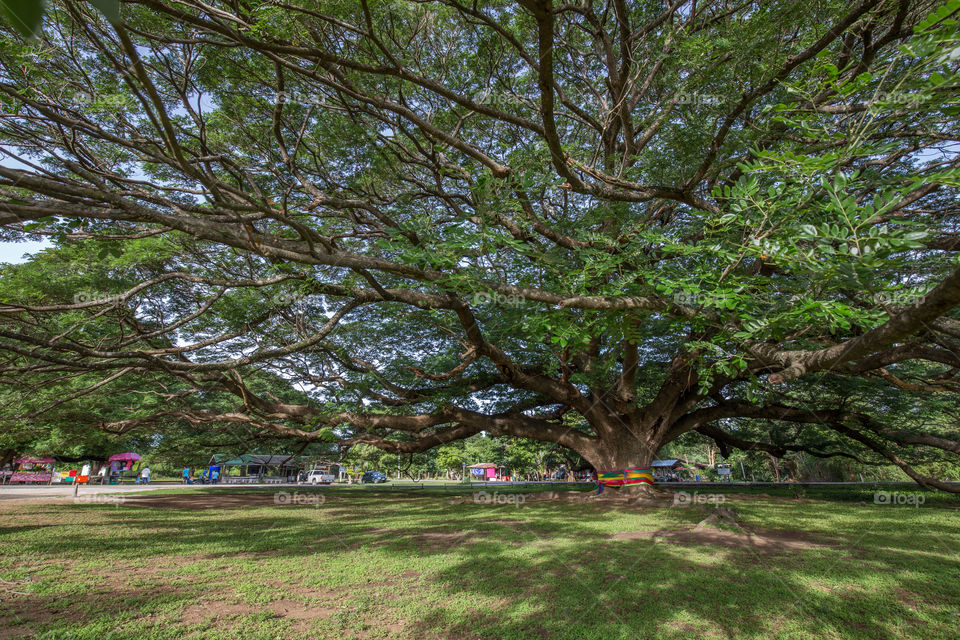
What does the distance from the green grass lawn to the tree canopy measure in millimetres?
1940

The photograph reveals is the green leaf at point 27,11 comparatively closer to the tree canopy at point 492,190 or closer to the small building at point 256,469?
the tree canopy at point 492,190

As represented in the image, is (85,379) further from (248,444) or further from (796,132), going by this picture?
(796,132)

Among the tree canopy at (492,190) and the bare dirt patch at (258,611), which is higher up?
the tree canopy at (492,190)

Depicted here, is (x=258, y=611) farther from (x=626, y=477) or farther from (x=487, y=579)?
(x=626, y=477)

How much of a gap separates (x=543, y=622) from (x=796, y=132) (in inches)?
264

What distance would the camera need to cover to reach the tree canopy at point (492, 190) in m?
3.25

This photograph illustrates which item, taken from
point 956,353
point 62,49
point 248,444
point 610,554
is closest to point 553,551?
point 610,554

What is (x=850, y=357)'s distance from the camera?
11.8 feet

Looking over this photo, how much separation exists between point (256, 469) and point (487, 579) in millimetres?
36724

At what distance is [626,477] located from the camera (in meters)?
11.2

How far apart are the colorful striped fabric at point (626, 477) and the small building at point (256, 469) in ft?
73.0

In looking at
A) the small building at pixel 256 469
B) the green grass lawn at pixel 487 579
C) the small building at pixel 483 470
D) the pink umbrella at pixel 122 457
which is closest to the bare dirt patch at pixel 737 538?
the green grass lawn at pixel 487 579

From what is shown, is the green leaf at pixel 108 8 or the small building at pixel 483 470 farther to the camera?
the small building at pixel 483 470

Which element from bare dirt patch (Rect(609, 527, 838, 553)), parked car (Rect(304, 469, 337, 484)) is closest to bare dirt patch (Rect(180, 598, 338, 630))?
bare dirt patch (Rect(609, 527, 838, 553))
